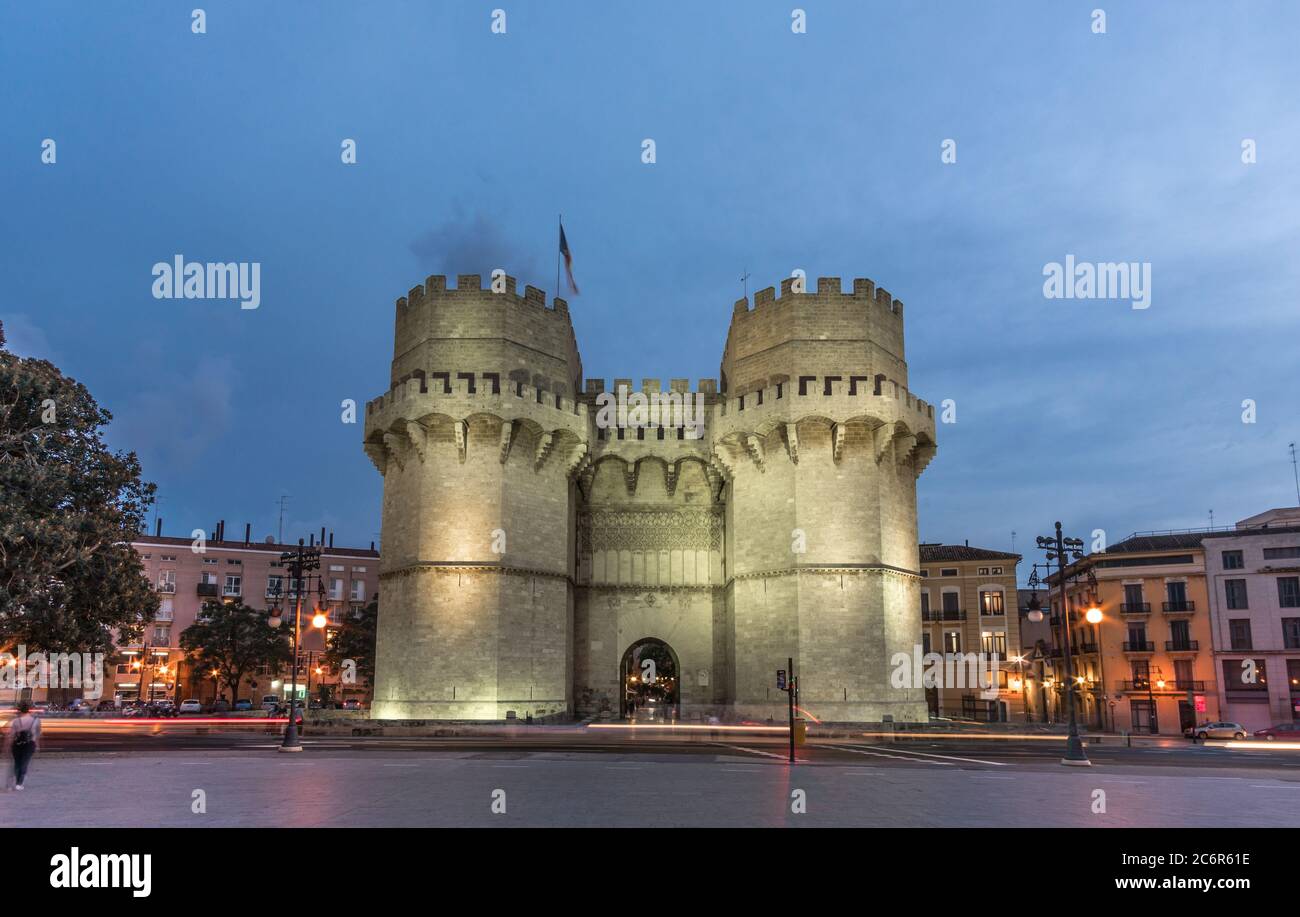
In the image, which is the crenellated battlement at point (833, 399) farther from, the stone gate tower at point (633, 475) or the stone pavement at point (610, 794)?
the stone pavement at point (610, 794)

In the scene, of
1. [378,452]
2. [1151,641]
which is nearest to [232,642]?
[378,452]

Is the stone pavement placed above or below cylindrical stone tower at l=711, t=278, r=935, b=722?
below

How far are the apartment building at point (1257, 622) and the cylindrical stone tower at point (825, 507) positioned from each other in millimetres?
23339

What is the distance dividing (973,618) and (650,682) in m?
28.5

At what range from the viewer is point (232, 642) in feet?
188

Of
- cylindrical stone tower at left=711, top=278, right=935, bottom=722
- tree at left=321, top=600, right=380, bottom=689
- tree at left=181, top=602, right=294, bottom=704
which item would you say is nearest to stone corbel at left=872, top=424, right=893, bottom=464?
cylindrical stone tower at left=711, top=278, right=935, bottom=722

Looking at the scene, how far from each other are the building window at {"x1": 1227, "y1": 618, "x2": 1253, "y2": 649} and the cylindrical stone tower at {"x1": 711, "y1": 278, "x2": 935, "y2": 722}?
23588 mm

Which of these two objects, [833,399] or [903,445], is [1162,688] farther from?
[833,399]

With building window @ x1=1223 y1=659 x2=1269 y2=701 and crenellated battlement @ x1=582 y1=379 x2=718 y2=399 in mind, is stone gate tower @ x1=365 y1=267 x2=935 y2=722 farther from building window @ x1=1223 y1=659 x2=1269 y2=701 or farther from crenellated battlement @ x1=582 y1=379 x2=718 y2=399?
building window @ x1=1223 y1=659 x2=1269 y2=701

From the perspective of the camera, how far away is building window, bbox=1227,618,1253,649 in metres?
47.8
